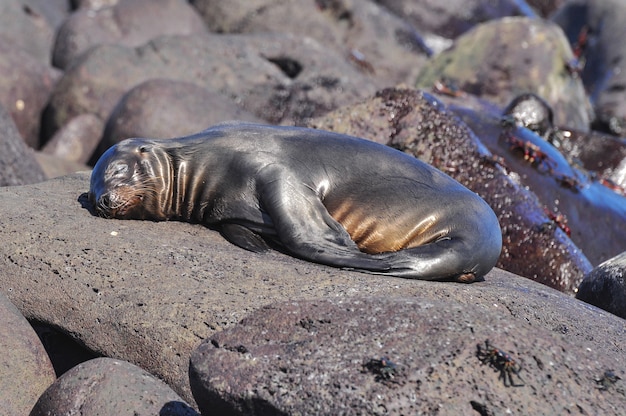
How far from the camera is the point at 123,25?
15.9 meters

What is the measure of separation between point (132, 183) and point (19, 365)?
167 cm

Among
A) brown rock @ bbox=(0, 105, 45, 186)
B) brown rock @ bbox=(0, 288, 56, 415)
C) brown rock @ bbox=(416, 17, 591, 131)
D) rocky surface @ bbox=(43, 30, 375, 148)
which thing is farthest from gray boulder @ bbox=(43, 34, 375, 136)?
brown rock @ bbox=(0, 288, 56, 415)

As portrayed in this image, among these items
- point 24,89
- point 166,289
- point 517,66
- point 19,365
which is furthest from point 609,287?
point 24,89

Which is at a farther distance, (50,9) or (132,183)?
(50,9)

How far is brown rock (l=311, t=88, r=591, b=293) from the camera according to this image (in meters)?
7.78

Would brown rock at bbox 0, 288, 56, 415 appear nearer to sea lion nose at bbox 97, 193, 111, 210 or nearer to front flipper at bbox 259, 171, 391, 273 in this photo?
sea lion nose at bbox 97, 193, 111, 210

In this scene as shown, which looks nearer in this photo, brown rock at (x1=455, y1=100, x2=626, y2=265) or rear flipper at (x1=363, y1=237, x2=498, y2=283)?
Result: rear flipper at (x1=363, y1=237, x2=498, y2=283)

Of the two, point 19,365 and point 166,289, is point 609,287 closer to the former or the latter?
point 166,289

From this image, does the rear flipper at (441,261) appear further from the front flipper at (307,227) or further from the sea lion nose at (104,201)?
the sea lion nose at (104,201)

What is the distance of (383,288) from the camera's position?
16.4 feet

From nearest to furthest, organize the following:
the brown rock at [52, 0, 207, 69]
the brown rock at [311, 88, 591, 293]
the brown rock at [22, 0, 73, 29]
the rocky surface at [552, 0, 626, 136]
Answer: the brown rock at [311, 88, 591, 293] < the brown rock at [52, 0, 207, 69] < the brown rock at [22, 0, 73, 29] < the rocky surface at [552, 0, 626, 136]

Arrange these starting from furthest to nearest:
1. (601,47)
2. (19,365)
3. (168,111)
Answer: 1. (601,47)
2. (168,111)
3. (19,365)

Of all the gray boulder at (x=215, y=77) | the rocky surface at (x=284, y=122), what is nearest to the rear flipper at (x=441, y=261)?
the rocky surface at (x=284, y=122)

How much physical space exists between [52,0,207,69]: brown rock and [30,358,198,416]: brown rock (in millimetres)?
11711
